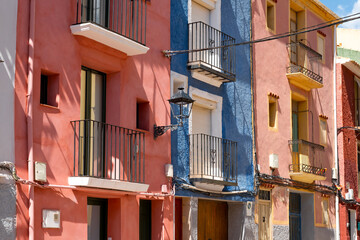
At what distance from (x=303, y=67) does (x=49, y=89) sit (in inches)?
437

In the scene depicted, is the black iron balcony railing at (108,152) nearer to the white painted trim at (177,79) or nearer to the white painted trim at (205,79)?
the white painted trim at (177,79)

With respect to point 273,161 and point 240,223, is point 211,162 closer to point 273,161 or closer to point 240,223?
point 240,223

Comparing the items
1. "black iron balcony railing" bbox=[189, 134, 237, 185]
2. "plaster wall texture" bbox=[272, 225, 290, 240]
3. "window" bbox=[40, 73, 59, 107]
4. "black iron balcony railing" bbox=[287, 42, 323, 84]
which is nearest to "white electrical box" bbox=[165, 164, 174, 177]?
"black iron balcony railing" bbox=[189, 134, 237, 185]

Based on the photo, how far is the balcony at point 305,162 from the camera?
21.1 m

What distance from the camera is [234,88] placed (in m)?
A: 18.5

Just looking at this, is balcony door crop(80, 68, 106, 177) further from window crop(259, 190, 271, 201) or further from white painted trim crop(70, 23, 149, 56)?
window crop(259, 190, 271, 201)

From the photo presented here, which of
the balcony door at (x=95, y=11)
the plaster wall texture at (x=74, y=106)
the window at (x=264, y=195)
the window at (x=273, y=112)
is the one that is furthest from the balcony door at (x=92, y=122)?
the window at (x=273, y=112)

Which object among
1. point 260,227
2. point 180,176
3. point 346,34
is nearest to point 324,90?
point 260,227

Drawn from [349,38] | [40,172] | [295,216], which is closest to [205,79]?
[40,172]

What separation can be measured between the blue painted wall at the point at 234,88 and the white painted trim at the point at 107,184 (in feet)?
7.40

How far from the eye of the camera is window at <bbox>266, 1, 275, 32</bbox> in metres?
21.1

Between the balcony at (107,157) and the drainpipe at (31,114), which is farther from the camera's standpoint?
the balcony at (107,157)

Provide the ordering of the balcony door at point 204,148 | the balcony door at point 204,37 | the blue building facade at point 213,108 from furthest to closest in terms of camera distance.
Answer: the balcony door at point 204,37 → the balcony door at point 204,148 → the blue building facade at point 213,108

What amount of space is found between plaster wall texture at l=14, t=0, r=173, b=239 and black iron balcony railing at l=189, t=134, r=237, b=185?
1046 millimetres
